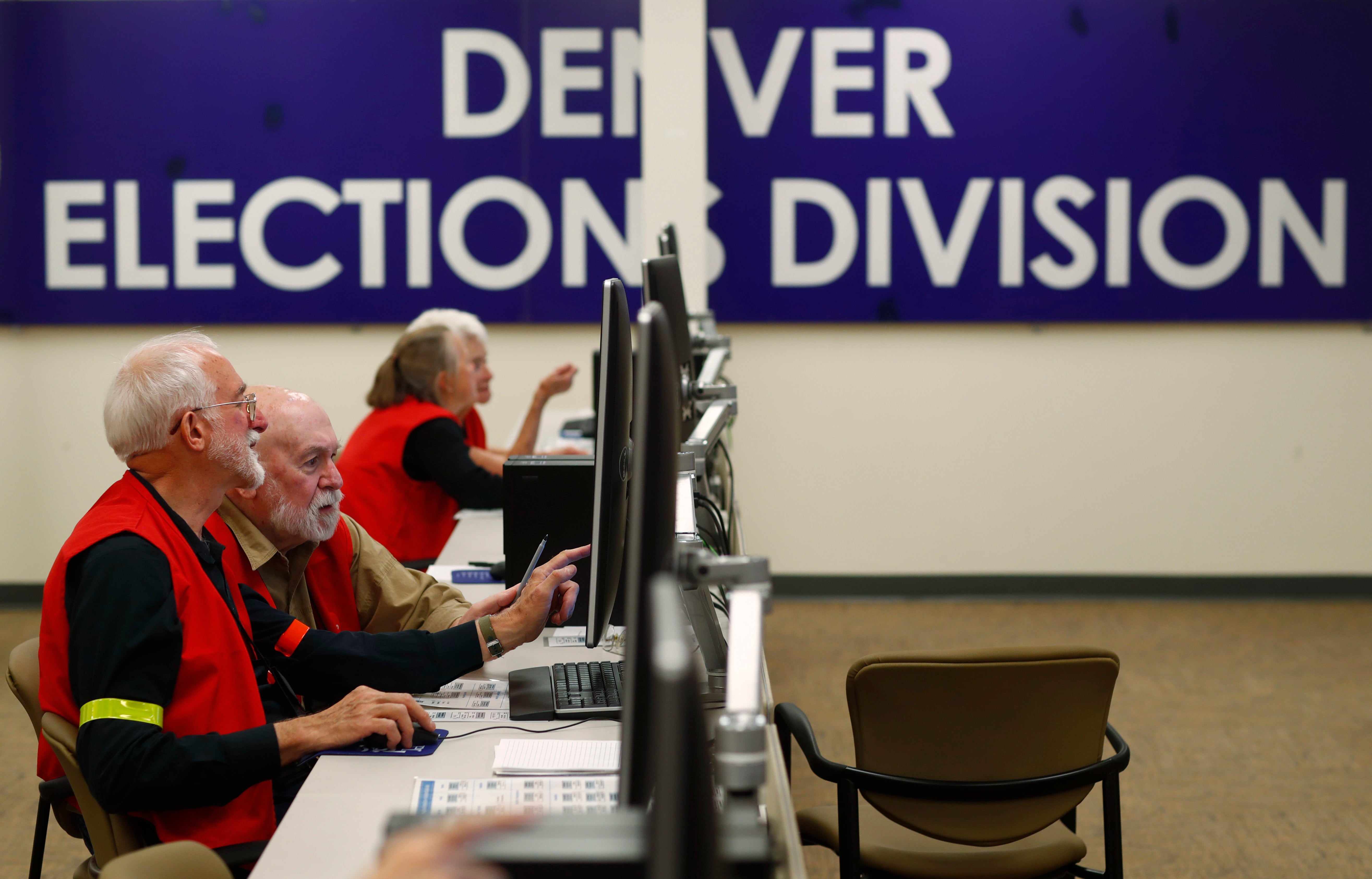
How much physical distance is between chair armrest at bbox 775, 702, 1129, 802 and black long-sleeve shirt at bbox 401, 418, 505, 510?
169 cm

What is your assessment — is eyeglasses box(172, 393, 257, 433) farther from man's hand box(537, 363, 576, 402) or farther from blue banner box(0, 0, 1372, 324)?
blue banner box(0, 0, 1372, 324)

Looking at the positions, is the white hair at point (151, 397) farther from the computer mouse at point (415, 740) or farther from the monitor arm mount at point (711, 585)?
the monitor arm mount at point (711, 585)

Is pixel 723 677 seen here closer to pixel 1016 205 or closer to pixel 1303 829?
pixel 1303 829

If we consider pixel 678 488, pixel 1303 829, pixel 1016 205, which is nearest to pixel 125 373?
pixel 678 488

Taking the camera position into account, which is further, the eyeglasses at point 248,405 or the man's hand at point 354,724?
the eyeglasses at point 248,405

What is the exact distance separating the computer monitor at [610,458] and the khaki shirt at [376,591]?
1.90 feet

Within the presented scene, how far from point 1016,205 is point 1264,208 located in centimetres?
100

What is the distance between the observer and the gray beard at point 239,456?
5.83 feet

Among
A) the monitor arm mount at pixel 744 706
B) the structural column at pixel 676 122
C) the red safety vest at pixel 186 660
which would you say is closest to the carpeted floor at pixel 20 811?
the red safety vest at pixel 186 660

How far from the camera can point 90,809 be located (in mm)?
1642

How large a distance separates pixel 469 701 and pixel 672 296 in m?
0.95

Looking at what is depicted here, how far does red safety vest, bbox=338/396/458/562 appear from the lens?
3.37 metres

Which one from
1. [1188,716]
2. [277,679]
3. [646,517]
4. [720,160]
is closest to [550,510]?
[277,679]

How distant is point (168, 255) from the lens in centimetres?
492
